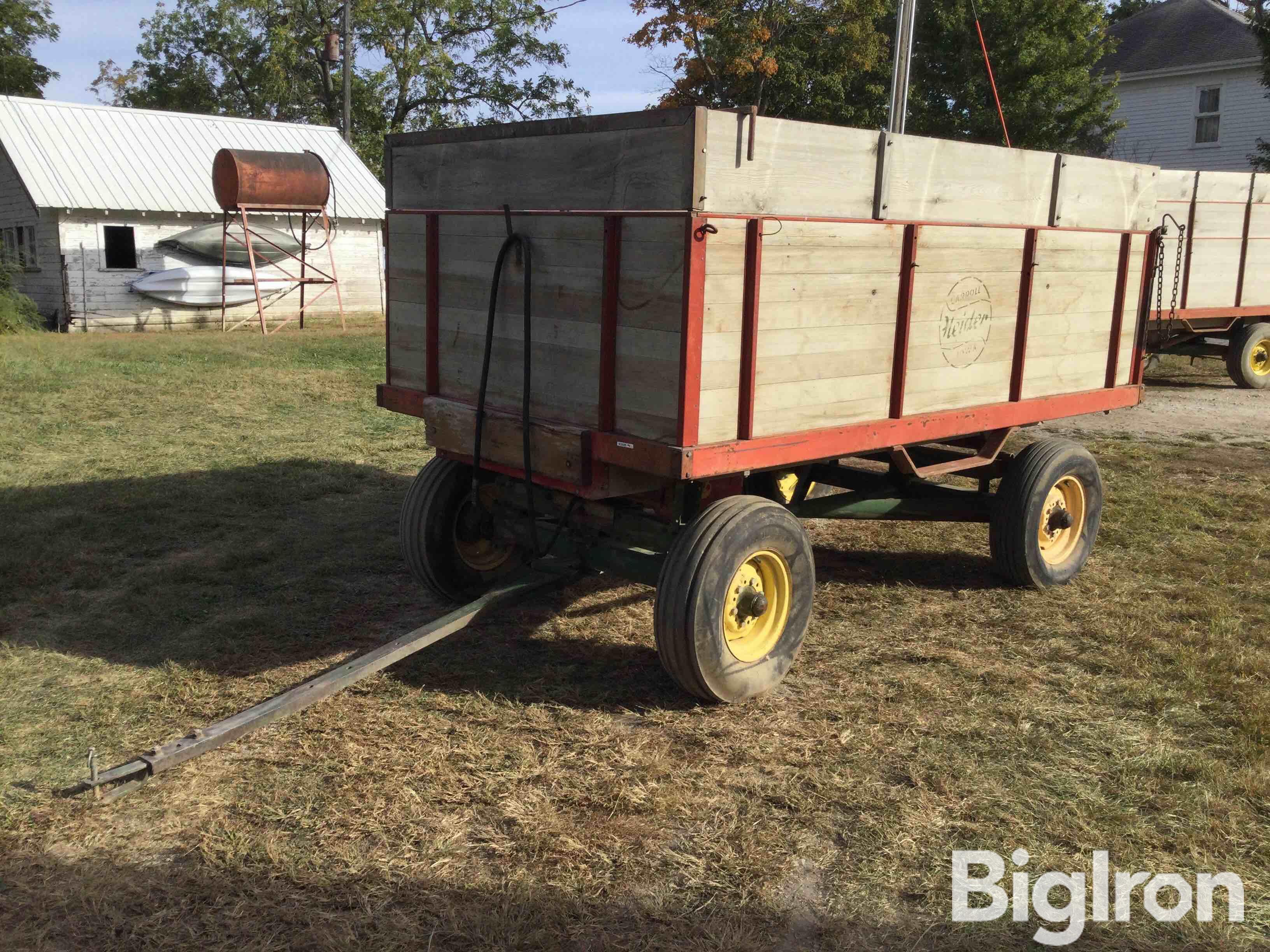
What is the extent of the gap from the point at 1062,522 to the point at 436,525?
3.52m

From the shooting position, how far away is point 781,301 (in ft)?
14.5

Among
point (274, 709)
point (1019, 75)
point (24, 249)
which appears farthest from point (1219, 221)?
point (24, 249)

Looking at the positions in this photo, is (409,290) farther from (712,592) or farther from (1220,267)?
(1220,267)

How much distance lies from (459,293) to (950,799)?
304cm

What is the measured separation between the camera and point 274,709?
3.98 metres

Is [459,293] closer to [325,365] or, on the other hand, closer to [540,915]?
[540,915]

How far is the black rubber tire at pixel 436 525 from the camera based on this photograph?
557 centimetres

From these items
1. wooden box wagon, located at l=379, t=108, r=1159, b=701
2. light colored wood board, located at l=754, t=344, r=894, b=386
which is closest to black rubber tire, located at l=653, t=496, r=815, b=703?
wooden box wagon, located at l=379, t=108, r=1159, b=701

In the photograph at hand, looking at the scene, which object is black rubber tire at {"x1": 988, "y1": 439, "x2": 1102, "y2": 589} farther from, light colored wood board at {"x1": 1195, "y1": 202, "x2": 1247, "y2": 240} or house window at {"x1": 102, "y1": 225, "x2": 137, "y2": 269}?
house window at {"x1": 102, "y1": 225, "x2": 137, "y2": 269}

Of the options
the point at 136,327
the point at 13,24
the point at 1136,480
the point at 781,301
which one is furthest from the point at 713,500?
the point at 13,24

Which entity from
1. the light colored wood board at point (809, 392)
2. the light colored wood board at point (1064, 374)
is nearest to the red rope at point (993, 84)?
the light colored wood board at point (1064, 374)

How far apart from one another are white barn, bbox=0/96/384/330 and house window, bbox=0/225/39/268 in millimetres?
30

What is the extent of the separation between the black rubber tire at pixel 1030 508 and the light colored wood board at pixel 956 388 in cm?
53

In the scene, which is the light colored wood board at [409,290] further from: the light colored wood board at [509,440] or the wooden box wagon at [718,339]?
the light colored wood board at [509,440]
